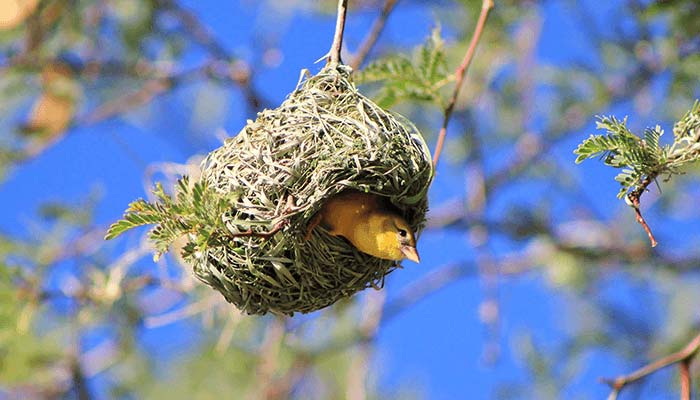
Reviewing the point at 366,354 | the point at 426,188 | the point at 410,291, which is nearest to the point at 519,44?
the point at 410,291

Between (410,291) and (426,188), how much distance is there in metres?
2.97

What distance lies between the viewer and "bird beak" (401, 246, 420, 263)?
1857 mm

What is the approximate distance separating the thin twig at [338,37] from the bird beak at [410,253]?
51 cm

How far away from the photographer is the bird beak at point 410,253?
1857mm

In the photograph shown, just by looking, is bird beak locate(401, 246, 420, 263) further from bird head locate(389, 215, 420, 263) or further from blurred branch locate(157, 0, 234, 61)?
blurred branch locate(157, 0, 234, 61)

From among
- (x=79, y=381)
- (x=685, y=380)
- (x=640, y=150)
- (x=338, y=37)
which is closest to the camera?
(x=640, y=150)

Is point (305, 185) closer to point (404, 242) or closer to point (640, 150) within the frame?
point (404, 242)

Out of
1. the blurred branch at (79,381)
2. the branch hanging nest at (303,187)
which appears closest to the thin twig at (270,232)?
the branch hanging nest at (303,187)

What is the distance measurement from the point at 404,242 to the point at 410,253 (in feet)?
0.08

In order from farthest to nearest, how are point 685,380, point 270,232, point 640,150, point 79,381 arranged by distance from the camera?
point 79,381 < point 685,380 < point 270,232 < point 640,150

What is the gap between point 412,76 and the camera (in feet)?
7.76

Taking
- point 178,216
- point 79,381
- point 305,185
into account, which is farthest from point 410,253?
point 79,381

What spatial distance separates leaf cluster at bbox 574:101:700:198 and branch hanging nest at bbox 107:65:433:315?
1.49 ft

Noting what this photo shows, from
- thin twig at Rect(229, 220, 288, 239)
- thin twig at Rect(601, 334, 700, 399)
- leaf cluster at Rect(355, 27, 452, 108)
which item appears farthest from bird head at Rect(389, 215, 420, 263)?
thin twig at Rect(601, 334, 700, 399)
